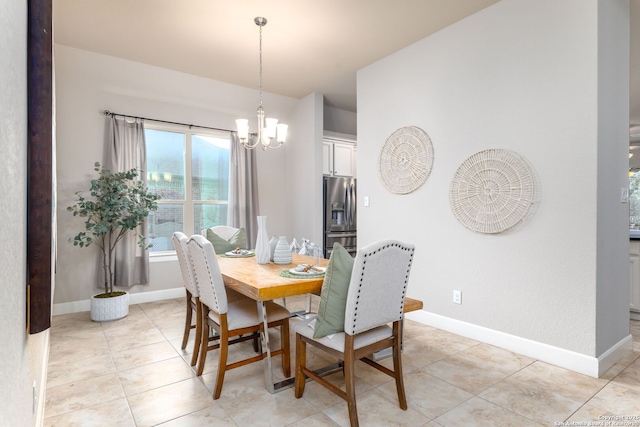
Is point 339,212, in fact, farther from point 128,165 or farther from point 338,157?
point 128,165

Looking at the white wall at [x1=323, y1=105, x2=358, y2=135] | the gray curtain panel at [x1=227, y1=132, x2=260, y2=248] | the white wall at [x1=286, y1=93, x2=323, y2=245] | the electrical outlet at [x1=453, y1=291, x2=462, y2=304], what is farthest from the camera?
the white wall at [x1=323, y1=105, x2=358, y2=135]

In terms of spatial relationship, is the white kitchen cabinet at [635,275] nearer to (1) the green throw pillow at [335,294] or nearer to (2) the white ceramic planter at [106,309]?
(1) the green throw pillow at [335,294]

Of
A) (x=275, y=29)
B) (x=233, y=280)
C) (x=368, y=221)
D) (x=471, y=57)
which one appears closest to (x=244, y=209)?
(x=368, y=221)

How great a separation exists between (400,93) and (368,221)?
57.1 inches

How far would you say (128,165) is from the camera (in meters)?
4.05

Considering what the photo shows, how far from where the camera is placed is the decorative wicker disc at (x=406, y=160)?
3436mm

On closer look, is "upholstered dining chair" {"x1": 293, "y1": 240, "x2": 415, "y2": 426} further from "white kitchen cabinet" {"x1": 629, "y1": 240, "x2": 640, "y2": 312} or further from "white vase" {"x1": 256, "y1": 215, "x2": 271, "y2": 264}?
"white kitchen cabinet" {"x1": 629, "y1": 240, "x2": 640, "y2": 312}

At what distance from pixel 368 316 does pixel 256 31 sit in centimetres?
285

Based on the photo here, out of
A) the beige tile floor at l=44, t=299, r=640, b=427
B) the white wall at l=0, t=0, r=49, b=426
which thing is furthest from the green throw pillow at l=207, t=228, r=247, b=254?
the white wall at l=0, t=0, r=49, b=426

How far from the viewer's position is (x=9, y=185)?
2.67 feet

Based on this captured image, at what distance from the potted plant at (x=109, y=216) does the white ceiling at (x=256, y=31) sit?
1.33 m

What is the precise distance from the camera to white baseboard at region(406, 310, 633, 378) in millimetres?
2410

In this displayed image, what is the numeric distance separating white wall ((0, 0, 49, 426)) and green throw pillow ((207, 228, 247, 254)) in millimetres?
2420

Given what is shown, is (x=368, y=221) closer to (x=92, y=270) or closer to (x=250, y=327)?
(x=250, y=327)
